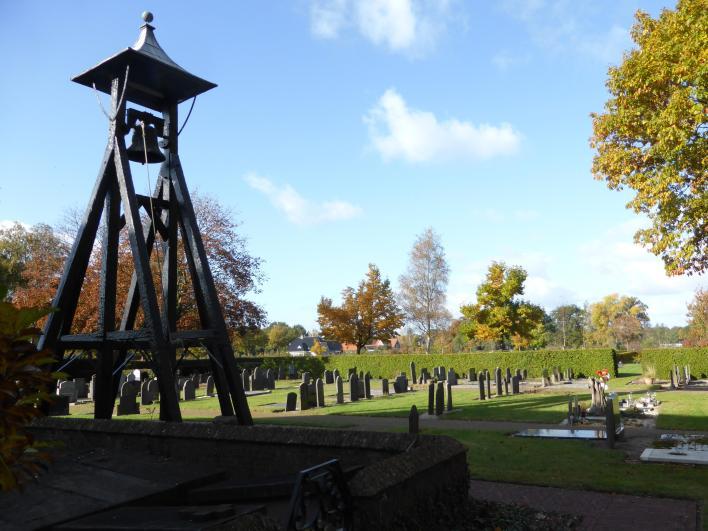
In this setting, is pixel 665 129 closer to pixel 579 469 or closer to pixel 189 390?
pixel 579 469

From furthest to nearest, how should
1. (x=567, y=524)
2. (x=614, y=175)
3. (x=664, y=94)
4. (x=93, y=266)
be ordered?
(x=93, y=266)
(x=614, y=175)
(x=664, y=94)
(x=567, y=524)

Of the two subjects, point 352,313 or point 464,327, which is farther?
point 352,313

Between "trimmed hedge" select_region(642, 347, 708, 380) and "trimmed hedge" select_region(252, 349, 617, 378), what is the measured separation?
2871 mm

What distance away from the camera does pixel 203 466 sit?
20.3 feet

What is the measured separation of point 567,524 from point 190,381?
2186 cm

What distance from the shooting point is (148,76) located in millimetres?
9211

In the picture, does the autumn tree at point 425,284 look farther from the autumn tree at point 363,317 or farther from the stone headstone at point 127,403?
the stone headstone at point 127,403

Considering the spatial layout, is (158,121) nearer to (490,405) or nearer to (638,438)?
(638,438)

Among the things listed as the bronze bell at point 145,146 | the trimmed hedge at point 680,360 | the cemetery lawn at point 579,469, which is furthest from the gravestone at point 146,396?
the trimmed hedge at point 680,360

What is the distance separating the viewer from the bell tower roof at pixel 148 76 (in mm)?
8812

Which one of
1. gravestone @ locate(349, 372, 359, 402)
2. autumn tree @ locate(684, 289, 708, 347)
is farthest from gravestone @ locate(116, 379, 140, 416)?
autumn tree @ locate(684, 289, 708, 347)

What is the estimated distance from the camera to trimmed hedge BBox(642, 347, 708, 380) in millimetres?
28625

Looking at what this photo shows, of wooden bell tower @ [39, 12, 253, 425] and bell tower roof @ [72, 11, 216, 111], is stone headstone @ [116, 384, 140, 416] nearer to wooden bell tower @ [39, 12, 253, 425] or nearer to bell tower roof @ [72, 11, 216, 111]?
wooden bell tower @ [39, 12, 253, 425]

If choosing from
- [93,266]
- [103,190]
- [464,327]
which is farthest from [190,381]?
[464,327]
